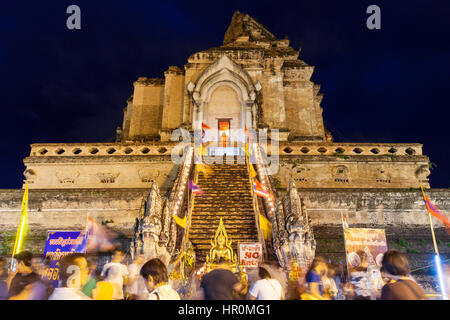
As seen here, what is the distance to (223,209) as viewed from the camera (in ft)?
39.7

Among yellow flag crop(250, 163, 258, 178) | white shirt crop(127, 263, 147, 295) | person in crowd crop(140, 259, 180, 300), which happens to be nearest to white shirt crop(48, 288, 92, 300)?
person in crowd crop(140, 259, 180, 300)

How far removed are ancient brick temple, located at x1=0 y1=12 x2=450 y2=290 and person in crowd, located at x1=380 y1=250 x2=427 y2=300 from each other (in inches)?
212

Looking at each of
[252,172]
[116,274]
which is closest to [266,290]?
[116,274]

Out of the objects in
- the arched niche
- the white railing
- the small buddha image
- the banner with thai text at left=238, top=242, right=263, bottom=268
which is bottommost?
the banner with thai text at left=238, top=242, right=263, bottom=268

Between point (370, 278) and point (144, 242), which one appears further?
point (144, 242)

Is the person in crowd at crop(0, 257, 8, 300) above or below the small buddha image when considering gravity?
below

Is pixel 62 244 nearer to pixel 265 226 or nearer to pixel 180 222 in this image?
pixel 180 222

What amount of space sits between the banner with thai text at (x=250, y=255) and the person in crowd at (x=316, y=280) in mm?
4053

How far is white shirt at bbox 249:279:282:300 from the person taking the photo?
13.7 feet

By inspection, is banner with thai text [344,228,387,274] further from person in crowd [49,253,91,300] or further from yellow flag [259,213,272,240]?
person in crowd [49,253,91,300]

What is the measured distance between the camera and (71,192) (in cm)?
1360
